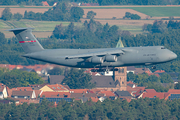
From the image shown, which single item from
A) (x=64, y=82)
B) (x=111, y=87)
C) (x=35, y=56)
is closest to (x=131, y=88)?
(x=111, y=87)

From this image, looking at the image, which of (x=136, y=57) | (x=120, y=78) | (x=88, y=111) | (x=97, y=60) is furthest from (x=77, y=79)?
(x=136, y=57)

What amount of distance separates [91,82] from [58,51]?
4166 inches

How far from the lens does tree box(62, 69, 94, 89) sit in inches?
6457

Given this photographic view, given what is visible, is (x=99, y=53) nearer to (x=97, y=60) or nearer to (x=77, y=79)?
(x=97, y=60)

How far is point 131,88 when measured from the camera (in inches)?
6250

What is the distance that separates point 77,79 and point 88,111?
54.5 meters

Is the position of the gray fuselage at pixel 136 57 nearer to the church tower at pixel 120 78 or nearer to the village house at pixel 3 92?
the village house at pixel 3 92

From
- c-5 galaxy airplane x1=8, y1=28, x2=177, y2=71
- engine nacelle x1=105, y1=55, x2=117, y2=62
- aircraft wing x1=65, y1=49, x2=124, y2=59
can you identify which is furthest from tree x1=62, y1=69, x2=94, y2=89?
engine nacelle x1=105, y1=55, x2=117, y2=62

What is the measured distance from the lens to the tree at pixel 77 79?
16400 cm

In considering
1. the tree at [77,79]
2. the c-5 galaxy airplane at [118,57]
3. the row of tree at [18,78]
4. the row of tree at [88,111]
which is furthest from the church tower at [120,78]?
the c-5 galaxy airplane at [118,57]

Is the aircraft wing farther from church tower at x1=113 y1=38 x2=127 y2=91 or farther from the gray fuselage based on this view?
church tower at x1=113 y1=38 x2=127 y2=91

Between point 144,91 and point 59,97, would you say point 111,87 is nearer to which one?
point 144,91

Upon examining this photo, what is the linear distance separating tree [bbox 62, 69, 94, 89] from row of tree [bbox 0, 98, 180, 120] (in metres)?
47.1

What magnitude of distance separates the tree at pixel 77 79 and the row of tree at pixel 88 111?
47099 millimetres
